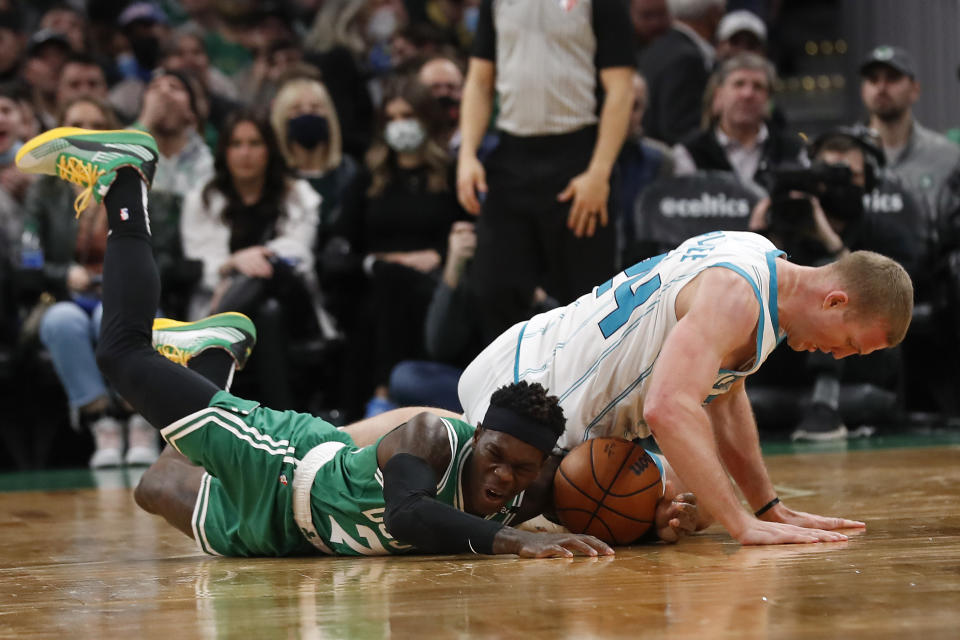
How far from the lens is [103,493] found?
5152mm

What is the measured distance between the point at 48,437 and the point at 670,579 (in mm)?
4844

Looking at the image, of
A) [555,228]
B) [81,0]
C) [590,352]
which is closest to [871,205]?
[555,228]

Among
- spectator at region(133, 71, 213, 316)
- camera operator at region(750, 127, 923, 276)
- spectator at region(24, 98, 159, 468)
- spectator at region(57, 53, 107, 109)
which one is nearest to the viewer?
camera operator at region(750, 127, 923, 276)

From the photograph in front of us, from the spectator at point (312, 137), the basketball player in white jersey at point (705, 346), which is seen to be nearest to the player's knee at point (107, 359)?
the basketball player in white jersey at point (705, 346)

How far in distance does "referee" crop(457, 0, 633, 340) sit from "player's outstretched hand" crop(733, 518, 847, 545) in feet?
7.56

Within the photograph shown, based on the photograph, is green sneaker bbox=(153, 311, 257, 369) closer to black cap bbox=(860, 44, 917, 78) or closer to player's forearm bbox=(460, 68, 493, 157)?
player's forearm bbox=(460, 68, 493, 157)

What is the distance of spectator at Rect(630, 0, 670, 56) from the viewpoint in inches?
326

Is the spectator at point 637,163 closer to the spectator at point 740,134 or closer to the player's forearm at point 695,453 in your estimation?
the spectator at point 740,134

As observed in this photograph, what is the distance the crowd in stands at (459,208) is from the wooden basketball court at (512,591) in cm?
218

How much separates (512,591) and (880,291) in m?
1.19

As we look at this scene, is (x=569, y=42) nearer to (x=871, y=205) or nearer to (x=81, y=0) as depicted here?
(x=871, y=205)

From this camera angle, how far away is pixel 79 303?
257 inches

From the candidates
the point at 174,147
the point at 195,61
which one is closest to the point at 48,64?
the point at 195,61

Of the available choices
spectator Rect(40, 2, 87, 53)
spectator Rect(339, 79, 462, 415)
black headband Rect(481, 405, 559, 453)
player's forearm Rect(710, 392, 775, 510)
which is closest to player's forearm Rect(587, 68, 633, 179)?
spectator Rect(339, 79, 462, 415)
